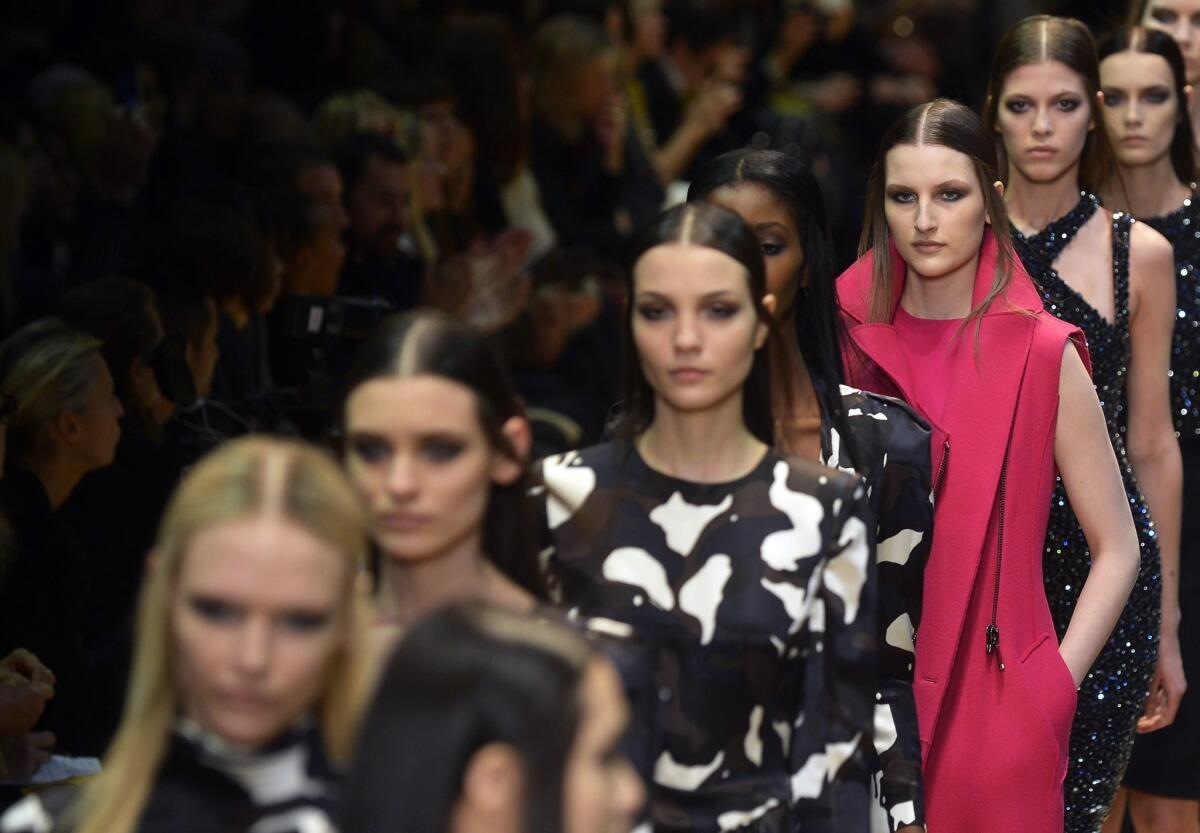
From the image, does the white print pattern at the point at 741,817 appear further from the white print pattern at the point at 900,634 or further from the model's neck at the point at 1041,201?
the model's neck at the point at 1041,201

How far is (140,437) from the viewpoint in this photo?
4.78 metres

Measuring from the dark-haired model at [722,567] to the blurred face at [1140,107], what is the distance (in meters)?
1.75

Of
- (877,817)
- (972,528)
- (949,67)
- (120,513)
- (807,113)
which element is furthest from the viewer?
(949,67)

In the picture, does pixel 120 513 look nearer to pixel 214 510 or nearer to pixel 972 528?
pixel 972 528

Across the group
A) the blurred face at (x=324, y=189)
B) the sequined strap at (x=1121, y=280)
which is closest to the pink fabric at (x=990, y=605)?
the sequined strap at (x=1121, y=280)

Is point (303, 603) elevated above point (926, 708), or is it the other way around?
point (303, 603)

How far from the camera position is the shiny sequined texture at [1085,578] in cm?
412

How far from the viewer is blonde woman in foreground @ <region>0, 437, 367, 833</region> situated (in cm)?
233

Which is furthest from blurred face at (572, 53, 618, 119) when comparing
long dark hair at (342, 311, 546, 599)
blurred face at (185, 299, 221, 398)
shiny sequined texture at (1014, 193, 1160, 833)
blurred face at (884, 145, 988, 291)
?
long dark hair at (342, 311, 546, 599)

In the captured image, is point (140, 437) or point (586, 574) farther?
point (140, 437)

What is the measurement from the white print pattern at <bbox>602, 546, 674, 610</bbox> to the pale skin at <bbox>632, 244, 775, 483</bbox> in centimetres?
13

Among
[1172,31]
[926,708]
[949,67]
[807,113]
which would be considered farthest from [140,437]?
[949,67]

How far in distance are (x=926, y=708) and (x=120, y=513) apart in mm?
1769

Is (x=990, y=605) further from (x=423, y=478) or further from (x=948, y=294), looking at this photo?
(x=423, y=478)
